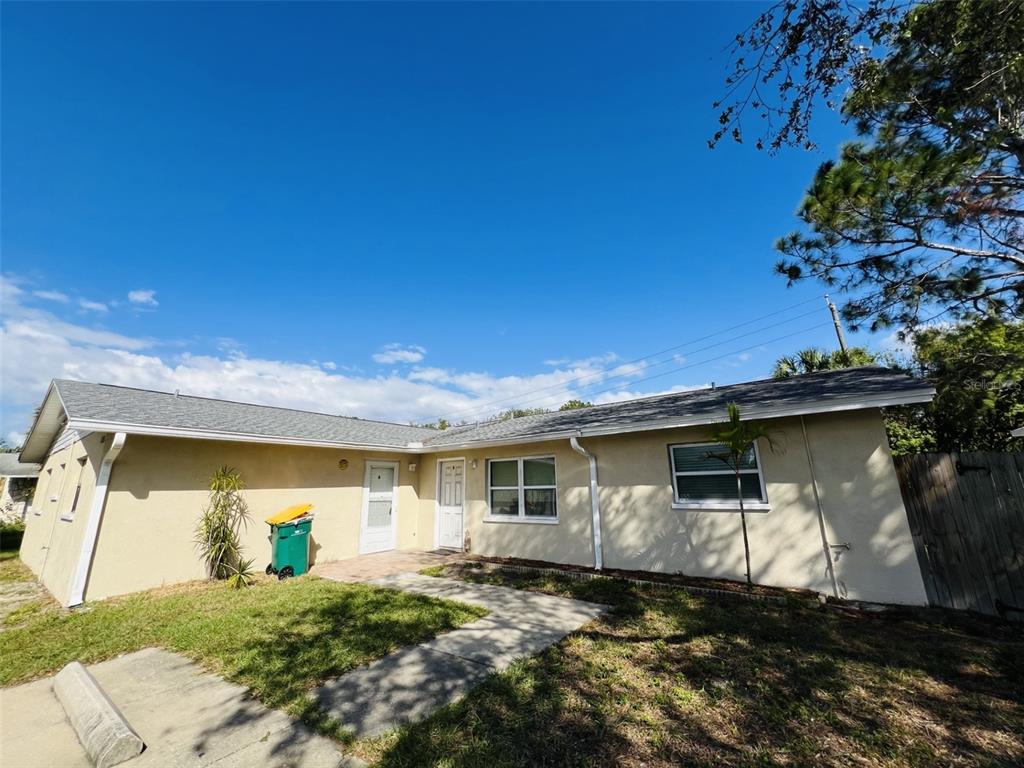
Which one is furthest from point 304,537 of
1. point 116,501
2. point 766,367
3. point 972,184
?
point 766,367

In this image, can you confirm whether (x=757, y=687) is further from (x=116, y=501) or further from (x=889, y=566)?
(x=116, y=501)

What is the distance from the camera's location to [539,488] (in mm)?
8984

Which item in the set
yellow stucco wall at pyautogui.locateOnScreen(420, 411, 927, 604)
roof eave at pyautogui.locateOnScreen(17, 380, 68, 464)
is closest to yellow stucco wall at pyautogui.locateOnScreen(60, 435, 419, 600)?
roof eave at pyautogui.locateOnScreen(17, 380, 68, 464)

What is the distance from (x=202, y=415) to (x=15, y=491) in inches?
903

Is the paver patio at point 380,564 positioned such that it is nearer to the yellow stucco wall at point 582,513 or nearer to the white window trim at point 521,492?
the yellow stucco wall at point 582,513

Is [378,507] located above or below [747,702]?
above

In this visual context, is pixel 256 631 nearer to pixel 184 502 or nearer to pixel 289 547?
pixel 289 547

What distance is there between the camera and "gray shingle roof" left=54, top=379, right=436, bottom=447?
6.69 m

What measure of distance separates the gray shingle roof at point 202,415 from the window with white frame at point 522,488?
293cm

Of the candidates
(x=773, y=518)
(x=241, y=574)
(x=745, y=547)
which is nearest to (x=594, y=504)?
→ (x=745, y=547)

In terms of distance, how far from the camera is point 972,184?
559cm

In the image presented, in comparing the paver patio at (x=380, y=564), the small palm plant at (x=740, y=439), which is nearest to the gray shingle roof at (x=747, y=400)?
the small palm plant at (x=740, y=439)

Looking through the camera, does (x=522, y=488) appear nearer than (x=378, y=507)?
Yes

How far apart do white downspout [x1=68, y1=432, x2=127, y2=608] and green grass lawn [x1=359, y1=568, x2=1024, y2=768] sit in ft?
21.5
